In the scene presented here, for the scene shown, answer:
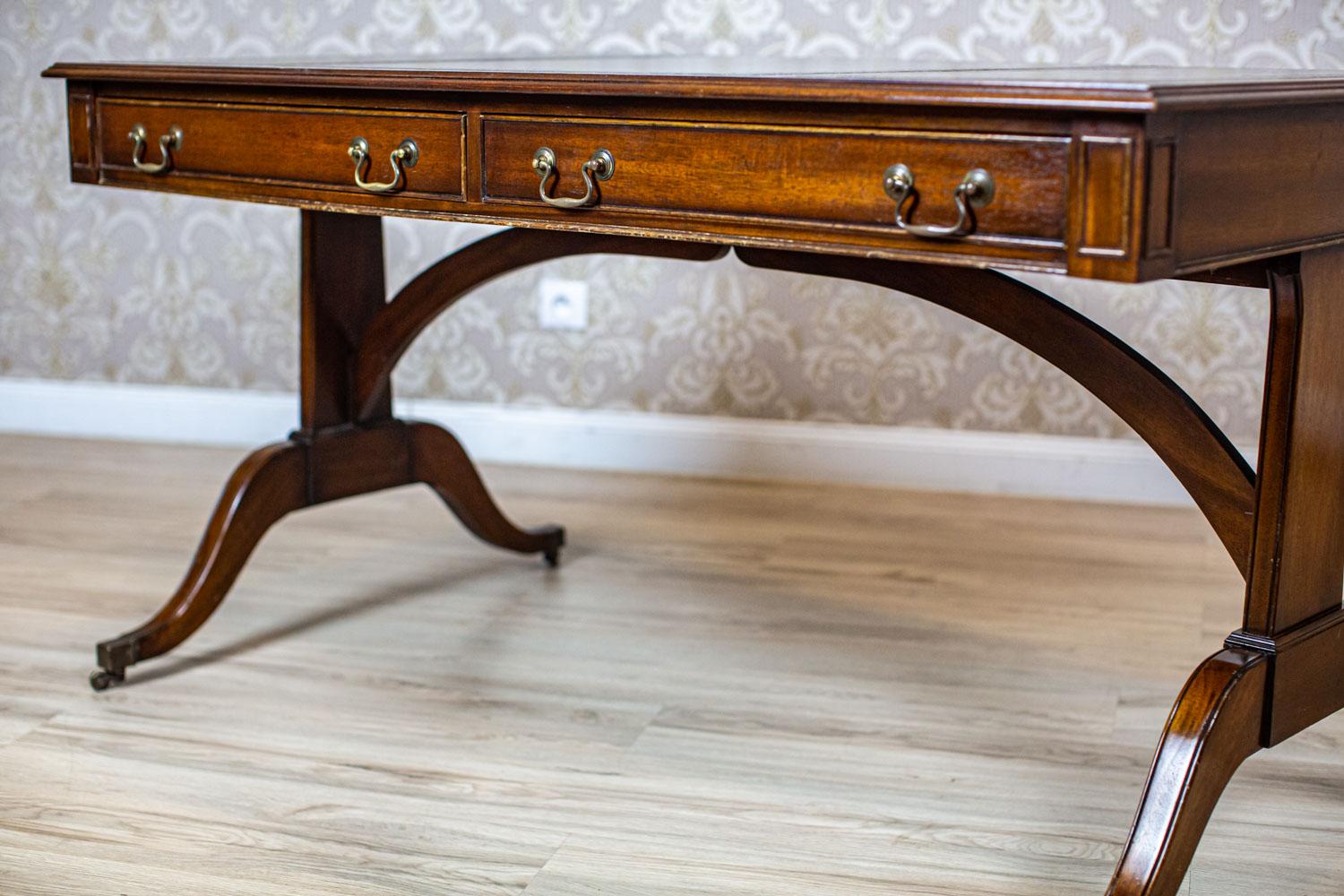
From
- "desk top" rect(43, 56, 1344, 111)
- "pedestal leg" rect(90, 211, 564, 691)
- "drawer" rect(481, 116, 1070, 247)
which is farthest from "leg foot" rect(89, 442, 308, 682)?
"drawer" rect(481, 116, 1070, 247)

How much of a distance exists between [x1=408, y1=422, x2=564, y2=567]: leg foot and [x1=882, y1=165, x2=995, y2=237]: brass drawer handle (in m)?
1.09

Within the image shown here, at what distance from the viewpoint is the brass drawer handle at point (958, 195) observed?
1.12 meters

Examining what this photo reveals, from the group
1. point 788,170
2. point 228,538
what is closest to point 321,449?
point 228,538

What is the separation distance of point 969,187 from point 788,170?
0.17m

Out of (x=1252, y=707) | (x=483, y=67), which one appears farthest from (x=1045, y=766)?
(x=483, y=67)

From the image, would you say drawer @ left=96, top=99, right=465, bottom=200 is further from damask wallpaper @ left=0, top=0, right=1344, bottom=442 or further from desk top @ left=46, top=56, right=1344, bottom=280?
damask wallpaper @ left=0, top=0, right=1344, bottom=442

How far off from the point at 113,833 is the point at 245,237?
1781 millimetres

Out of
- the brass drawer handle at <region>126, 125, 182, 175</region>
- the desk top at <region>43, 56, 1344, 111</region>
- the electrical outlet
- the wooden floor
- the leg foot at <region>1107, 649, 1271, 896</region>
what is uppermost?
the desk top at <region>43, 56, 1344, 111</region>

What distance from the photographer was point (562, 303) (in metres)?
2.89

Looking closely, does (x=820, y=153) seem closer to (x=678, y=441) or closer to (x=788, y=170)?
(x=788, y=170)

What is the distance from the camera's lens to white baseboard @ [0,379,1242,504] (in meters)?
2.72

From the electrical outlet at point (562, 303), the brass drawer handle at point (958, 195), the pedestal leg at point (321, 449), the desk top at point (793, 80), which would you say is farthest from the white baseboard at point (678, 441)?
the brass drawer handle at point (958, 195)

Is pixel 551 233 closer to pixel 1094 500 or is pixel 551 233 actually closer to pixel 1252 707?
pixel 1252 707

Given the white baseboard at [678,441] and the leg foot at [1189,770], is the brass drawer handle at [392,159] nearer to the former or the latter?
the leg foot at [1189,770]
